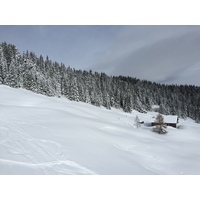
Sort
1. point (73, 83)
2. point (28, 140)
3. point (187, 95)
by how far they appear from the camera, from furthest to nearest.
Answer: point (187, 95), point (73, 83), point (28, 140)

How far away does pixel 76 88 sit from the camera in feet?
143

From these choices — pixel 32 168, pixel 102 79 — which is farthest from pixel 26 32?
pixel 102 79

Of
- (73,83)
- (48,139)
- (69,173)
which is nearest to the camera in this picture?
(69,173)

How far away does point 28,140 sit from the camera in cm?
805

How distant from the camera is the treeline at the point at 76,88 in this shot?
37344 millimetres

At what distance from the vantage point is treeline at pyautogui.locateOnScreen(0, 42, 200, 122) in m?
37.3

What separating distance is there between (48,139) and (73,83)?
36.0m
